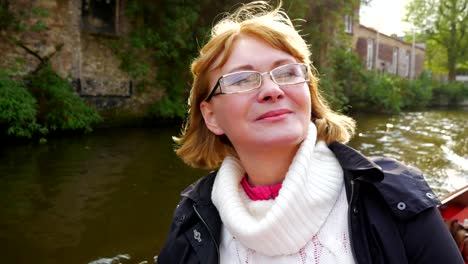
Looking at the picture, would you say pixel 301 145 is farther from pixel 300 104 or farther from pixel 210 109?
pixel 210 109

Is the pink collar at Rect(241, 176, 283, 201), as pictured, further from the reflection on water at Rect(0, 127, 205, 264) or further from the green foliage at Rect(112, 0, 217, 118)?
the green foliage at Rect(112, 0, 217, 118)

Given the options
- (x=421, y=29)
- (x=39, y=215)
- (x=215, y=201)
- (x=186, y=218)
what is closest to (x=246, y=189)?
(x=215, y=201)

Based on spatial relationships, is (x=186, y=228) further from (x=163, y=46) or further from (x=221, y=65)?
(x=163, y=46)

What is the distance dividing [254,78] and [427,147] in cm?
1024

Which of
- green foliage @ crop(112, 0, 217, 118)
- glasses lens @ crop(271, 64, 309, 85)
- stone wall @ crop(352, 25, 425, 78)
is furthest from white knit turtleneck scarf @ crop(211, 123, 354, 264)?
stone wall @ crop(352, 25, 425, 78)

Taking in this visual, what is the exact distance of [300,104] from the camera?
1651mm

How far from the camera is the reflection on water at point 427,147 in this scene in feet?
25.2

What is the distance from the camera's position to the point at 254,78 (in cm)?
163

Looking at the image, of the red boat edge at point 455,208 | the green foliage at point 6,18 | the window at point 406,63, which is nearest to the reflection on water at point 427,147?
the red boat edge at point 455,208

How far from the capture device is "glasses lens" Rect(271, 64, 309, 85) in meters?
1.64

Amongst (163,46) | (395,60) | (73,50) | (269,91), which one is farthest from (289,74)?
(395,60)

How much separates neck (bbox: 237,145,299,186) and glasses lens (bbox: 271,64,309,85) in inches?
9.6

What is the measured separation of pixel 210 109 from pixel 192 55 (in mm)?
11826

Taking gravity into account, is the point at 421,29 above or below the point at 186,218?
above
